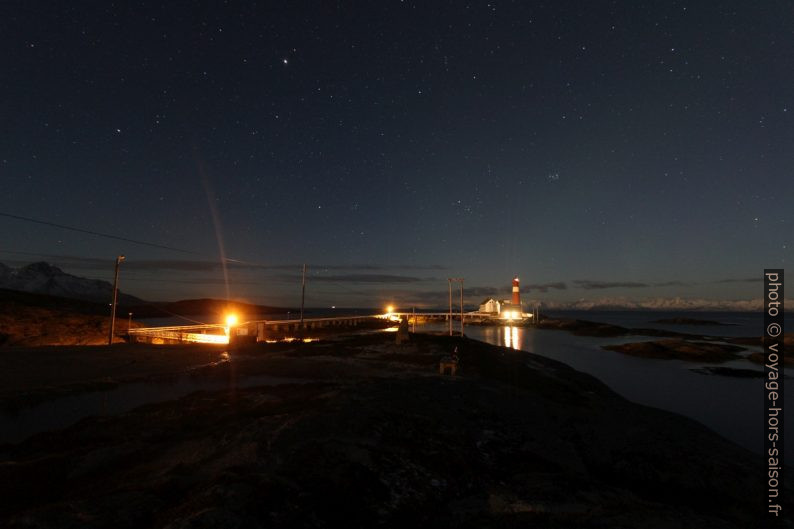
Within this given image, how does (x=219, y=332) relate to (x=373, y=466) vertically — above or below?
below

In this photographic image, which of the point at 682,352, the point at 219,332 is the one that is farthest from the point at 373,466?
the point at 682,352

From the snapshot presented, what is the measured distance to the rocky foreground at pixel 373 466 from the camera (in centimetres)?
673

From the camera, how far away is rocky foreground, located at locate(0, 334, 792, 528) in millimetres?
6734

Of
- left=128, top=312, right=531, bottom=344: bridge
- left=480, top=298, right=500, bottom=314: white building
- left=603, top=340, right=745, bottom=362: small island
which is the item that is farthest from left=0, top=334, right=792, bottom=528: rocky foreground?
left=480, top=298, right=500, bottom=314: white building

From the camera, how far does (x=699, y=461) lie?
38.1 feet

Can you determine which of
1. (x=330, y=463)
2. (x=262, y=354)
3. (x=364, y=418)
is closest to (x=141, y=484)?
(x=330, y=463)

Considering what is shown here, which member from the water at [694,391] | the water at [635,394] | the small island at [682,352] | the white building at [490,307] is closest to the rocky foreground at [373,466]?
the water at [635,394]

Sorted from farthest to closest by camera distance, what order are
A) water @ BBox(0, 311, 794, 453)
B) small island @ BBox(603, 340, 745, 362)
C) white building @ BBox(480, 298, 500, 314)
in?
1. white building @ BBox(480, 298, 500, 314)
2. small island @ BBox(603, 340, 745, 362)
3. water @ BBox(0, 311, 794, 453)

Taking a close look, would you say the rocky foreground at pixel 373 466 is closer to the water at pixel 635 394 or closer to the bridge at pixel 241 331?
the water at pixel 635 394

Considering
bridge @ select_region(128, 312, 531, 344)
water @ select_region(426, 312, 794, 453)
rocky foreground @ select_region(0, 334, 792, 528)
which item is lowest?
water @ select_region(426, 312, 794, 453)

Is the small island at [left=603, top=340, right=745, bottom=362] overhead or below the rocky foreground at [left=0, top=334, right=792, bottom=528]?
below

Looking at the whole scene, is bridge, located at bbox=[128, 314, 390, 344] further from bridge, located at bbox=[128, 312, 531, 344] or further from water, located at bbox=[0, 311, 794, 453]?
water, located at bbox=[0, 311, 794, 453]

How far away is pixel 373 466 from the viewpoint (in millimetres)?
8742

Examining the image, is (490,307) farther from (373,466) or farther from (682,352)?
(373,466)
